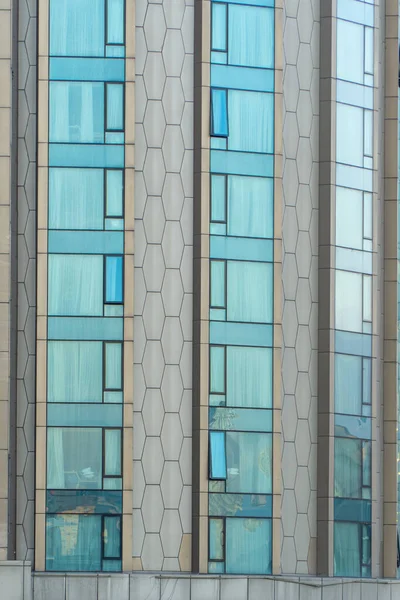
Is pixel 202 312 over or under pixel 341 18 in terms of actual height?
under

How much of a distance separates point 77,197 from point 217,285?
3.82 metres

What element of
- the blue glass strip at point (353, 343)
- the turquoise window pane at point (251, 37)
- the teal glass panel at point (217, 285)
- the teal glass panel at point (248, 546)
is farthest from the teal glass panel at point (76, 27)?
the teal glass panel at point (248, 546)

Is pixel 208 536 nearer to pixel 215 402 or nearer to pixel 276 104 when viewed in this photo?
pixel 215 402

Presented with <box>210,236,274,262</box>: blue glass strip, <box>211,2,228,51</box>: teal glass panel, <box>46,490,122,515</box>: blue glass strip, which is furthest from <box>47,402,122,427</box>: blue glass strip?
<box>211,2,228,51</box>: teal glass panel

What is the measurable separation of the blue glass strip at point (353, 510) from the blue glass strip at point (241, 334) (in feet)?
14.1

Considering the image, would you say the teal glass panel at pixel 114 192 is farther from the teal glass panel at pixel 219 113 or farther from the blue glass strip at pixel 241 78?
the blue glass strip at pixel 241 78

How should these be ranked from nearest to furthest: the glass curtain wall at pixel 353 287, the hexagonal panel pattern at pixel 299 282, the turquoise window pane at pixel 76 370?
the turquoise window pane at pixel 76 370 < the hexagonal panel pattern at pixel 299 282 < the glass curtain wall at pixel 353 287

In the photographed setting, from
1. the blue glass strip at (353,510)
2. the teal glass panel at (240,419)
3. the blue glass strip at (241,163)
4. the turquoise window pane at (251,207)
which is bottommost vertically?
the blue glass strip at (353,510)

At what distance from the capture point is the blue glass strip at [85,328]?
35750 millimetres

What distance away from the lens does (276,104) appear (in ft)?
123

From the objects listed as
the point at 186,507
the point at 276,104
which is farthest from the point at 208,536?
the point at 276,104

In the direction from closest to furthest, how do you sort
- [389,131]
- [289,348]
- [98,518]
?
[98,518] → [289,348] → [389,131]

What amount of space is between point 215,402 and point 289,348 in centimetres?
264

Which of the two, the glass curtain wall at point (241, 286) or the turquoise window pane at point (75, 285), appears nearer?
the turquoise window pane at point (75, 285)
